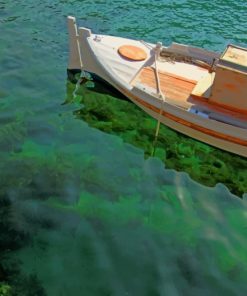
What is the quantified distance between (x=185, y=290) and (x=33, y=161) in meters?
7.73

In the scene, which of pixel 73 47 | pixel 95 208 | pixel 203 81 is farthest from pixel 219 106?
pixel 73 47

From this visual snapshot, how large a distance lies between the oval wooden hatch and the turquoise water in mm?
2137

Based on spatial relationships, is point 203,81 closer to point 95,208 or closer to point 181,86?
point 181,86

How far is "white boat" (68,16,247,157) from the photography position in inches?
678

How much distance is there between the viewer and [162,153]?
18.3 metres

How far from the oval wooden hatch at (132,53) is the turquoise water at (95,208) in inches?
84.1

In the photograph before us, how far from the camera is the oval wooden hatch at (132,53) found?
66.1 feet

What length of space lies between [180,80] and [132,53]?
111 inches

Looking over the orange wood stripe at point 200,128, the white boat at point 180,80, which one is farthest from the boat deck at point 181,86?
the orange wood stripe at point 200,128

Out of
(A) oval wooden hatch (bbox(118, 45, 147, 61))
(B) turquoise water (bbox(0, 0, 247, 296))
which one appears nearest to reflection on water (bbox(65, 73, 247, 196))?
(B) turquoise water (bbox(0, 0, 247, 296))

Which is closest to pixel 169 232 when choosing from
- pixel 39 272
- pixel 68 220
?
pixel 68 220

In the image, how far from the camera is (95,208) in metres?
15.5

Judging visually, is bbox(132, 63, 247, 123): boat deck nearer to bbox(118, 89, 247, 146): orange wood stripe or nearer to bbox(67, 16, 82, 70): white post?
bbox(118, 89, 247, 146): orange wood stripe

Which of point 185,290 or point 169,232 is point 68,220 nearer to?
point 169,232
